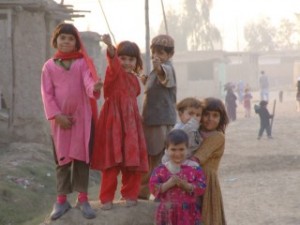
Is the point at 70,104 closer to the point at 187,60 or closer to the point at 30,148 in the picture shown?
the point at 30,148

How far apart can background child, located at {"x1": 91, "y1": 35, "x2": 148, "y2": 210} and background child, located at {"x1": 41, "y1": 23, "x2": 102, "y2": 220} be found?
11 centimetres

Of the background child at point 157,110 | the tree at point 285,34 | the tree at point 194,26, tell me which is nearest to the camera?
the background child at point 157,110

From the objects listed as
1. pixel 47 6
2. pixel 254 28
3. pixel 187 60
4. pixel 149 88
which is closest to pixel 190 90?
pixel 187 60

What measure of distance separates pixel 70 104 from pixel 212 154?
0.97 meters

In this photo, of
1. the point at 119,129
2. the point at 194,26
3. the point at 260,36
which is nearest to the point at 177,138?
the point at 119,129

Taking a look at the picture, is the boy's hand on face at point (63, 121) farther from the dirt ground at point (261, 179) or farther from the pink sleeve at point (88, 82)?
the dirt ground at point (261, 179)

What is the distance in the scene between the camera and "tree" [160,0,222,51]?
189 feet

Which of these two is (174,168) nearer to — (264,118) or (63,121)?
(63,121)

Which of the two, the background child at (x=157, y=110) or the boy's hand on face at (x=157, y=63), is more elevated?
the boy's hand on face at (x=157, y=63)

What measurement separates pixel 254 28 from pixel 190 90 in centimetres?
5568

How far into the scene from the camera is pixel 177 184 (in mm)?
4141

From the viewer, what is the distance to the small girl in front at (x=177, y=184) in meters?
4.15

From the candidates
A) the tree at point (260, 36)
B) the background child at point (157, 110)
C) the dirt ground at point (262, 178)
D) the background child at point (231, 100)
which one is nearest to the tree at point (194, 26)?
the tree at point (260, 36)

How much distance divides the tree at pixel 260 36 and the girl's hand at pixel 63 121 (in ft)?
273
